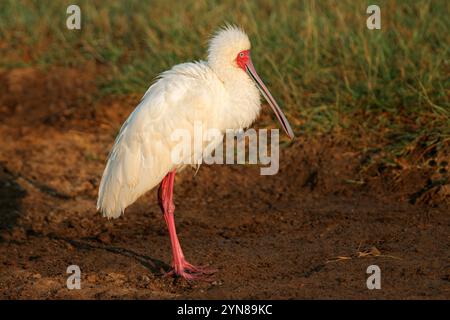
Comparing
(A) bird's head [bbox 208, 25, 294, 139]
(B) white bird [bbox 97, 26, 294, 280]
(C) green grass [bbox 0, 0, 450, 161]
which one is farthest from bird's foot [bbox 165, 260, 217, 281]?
(C) green grass [bbox 0, 0, 450, 161]

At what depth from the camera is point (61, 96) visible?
33.9ft

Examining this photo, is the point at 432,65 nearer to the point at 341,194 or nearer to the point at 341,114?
the point at 341,114

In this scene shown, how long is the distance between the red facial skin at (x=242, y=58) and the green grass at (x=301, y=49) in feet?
5.81

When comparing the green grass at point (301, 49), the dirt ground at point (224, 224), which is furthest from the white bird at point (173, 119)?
the green grass at point (301, 49)

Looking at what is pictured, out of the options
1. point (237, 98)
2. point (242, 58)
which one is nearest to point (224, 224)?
point (237, 98)

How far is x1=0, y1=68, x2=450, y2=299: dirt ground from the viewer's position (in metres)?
6.09

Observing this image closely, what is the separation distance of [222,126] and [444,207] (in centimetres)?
214

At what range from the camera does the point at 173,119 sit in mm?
6527

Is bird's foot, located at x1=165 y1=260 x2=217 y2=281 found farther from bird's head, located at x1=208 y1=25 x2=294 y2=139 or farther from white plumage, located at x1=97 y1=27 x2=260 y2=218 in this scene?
bird's head, located at x1=208 y1=25 x2=294 y2=139

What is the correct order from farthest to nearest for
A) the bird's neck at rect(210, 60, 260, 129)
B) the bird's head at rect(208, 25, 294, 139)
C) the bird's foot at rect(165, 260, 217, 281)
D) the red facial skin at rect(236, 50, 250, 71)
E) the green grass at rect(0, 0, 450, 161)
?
1. the green grass at rect(0, 0, 450, 161)
2. the red facial skin at rect(236, 50, 250, 71)
3. the bird's head at rect(208, 25, 294, 139)
4. the bird's neck at rect(210, 60, 260, 129)
5. the bird's foot at rect(165, 260, 217, 281)

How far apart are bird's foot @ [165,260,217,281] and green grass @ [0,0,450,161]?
2.51 meters

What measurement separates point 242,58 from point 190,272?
70.0 inches

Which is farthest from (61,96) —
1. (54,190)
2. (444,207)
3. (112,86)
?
(444,207)

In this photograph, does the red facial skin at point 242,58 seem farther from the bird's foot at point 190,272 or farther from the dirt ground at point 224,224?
the bird's foot at point 190,272
